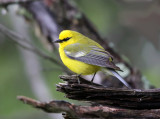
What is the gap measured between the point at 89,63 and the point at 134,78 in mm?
1476

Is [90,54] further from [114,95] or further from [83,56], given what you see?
[114,95]

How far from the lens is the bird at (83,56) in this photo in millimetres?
3715

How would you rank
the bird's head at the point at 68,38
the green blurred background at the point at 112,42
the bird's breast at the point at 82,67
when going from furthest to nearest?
the green blurred background at the point at 112,42 → the bird's head at the point at 68,38 → the bird's breast at the point at 82,67

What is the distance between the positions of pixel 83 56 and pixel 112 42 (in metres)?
2.92

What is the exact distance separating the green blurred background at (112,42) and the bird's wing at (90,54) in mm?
2492

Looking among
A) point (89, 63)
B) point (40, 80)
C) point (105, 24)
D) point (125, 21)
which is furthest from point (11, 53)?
point (89, 63)

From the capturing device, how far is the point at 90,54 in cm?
397

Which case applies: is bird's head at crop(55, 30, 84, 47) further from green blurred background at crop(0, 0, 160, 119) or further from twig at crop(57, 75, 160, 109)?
green blurred background at crop(0, 0, 160, 119)

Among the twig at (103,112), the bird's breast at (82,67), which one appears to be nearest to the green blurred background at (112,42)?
the bird's breast at (82,67)

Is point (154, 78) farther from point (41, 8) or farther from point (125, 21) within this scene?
point (41, 8)

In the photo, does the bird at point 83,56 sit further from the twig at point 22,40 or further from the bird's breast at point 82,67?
the twig at point 22,40

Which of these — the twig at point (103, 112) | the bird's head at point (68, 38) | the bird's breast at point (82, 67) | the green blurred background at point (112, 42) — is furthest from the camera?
the green blurred background at point (112, 42)

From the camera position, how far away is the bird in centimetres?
371

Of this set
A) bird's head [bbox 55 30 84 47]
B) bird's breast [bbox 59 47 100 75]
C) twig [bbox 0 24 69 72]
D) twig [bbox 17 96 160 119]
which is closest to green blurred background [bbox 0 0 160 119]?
twig [bbox 0 24 69 72]
